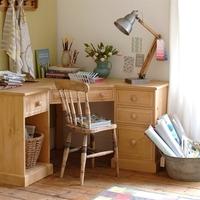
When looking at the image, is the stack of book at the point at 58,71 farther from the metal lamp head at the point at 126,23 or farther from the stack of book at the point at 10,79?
the metal lamp head at the point at 126,23

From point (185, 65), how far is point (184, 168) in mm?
915

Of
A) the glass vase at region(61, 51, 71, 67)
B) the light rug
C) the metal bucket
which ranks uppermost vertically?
the glass vase at region(61, 51, 71, 67)

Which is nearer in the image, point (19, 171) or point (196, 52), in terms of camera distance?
point (19, 171)

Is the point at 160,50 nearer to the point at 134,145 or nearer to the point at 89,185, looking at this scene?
the point at 134,145

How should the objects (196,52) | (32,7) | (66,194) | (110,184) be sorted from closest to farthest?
(66,194) → (110,184) → (196,52) → (32,7)

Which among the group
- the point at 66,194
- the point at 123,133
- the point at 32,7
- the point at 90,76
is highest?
the point at 32,7

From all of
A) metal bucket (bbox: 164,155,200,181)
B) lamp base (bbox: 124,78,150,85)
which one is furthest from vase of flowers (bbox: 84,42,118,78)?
metal bucket (bbox: 164,155,200,181)

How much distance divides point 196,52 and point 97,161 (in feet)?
4.54

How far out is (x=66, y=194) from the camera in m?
3.76

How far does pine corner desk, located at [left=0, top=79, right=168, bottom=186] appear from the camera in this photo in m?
3.89

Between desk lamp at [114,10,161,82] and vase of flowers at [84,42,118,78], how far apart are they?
0.36 metres

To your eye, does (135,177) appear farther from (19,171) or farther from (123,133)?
(19,171)

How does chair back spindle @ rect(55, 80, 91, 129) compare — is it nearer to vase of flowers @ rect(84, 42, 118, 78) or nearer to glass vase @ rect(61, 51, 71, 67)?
vase of flowers @ rect(84, 42, 118, 78)

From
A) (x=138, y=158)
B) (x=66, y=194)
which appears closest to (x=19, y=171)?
(x=66, y=194)
